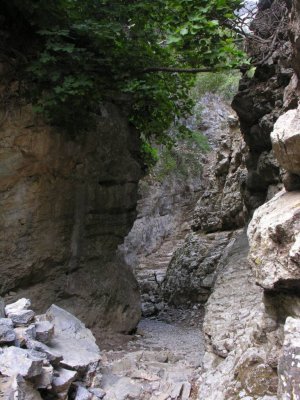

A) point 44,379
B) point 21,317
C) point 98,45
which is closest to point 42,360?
point 44,379

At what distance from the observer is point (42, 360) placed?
4262 millimetres

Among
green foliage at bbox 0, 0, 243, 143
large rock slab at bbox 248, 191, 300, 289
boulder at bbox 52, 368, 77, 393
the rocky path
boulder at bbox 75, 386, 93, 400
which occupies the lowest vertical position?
the rocky path

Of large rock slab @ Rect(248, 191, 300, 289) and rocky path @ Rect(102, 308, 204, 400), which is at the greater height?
large rock slab @ Rect(248, 191, 300, 289)

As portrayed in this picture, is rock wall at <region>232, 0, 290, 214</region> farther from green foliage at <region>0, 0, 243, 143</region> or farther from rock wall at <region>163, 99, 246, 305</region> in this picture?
rock wall at <region>163, 99, 246, 305</region>

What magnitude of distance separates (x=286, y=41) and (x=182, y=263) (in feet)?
24.0

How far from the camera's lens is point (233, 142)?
13.9 meters

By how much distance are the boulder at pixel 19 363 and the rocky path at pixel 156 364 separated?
1123mm

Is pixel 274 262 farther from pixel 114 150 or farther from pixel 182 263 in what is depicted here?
pixel 182 263

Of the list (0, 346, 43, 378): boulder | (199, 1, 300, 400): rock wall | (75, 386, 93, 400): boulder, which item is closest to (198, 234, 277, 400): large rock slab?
(199, 1, 300, 400): rock wall

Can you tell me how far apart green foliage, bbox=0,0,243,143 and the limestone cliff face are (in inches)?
21.8

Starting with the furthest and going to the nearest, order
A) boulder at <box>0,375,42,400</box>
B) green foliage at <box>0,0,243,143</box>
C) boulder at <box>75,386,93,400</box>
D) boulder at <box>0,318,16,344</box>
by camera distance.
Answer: green foliage at <box>0,0,243,143</box>, boulder at <box>75,386,93,400</box>, boulder at <box>0,318,16,344</box>, boulder at <box>0,375,42,400</box>

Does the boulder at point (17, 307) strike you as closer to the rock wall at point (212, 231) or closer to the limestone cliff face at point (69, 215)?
the limestone cliff face at point (69, 215)

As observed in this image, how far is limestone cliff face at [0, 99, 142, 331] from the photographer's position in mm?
6855

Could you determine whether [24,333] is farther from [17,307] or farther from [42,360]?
[17,307]
